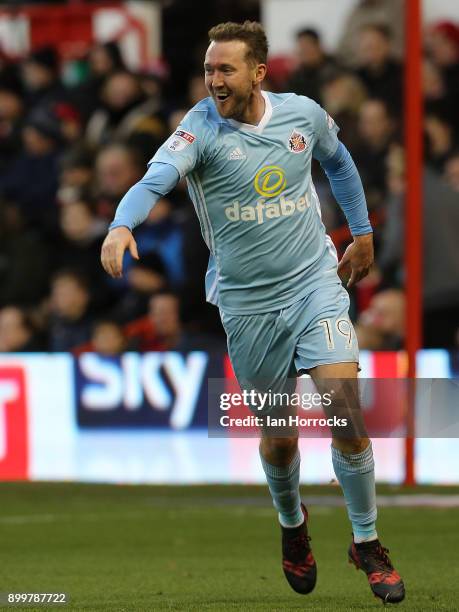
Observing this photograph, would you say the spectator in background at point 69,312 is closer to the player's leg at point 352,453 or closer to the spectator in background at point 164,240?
the spectator in background at point 164,240

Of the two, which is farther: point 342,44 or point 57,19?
point 57,19

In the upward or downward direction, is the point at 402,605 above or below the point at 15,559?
above

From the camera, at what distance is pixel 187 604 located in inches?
244

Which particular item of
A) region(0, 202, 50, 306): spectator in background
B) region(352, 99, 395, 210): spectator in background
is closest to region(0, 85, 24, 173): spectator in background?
region(0, 202, 50, 306): spectator in background

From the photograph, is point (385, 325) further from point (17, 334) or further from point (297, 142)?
point (297, 142)

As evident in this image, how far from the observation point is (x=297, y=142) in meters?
6.26

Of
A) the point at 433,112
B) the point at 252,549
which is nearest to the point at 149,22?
the point at 433,112

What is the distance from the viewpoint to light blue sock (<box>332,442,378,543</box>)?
618cm

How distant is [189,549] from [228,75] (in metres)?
3.28

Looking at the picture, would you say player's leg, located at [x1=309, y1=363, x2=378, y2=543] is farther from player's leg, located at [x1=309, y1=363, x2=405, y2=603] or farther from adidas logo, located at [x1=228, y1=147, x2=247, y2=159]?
adidas logo, located at [x1=228, y1=147, x2=247, y2=159]

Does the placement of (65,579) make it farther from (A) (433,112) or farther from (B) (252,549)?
(A) (433,112)

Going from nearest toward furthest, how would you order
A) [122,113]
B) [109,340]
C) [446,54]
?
1. [109,340]
2. [446,54]
3. [122,113]

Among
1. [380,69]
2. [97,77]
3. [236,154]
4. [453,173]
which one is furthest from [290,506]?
[97,77]

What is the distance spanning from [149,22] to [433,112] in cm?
480
